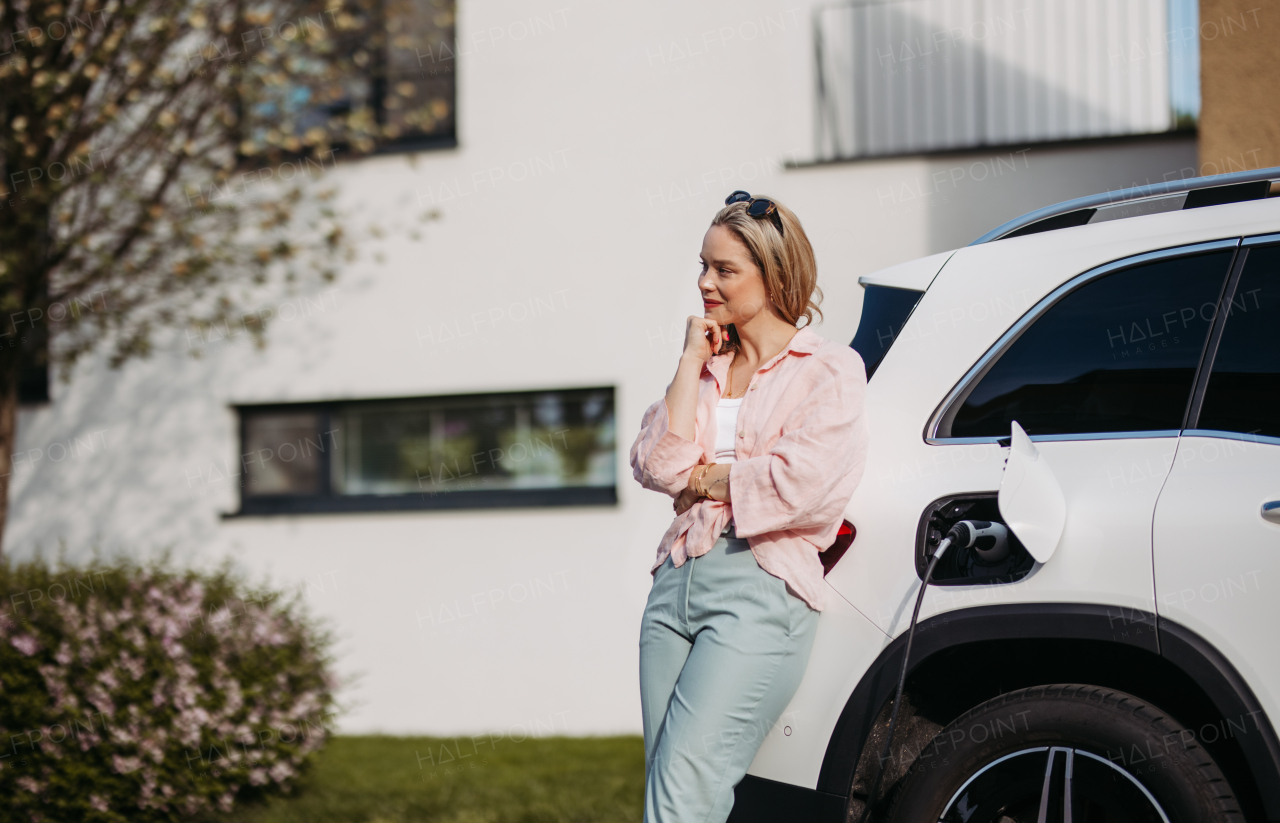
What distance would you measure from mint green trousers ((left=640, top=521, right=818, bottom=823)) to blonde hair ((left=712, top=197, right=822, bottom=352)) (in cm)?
60

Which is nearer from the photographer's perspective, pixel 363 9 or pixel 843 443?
pixel 843 443

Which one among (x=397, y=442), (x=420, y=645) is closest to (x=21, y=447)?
(x=397, y=442)

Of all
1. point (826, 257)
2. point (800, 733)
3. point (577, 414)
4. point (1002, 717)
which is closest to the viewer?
point (1002, 717)

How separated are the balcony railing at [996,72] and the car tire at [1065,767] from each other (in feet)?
16.9

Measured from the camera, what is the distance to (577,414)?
745 centimetres

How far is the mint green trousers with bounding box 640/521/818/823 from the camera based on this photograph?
7.86 feet

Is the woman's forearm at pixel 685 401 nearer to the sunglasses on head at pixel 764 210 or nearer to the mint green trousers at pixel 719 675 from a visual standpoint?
the mint green trousers at pixel 719 675

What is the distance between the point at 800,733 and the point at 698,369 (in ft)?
2.85

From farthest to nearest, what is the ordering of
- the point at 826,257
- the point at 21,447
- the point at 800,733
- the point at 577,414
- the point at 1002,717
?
the point at 21,447
the point at 577,414
the point at 826,257
the point at 800,733
the point at 1002,717

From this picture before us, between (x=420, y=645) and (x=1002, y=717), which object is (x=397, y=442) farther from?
(x=1002, y=717)

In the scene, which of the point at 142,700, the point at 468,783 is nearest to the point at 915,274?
the point at 142,700


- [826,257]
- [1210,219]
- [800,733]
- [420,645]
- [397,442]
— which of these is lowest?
[420,645]

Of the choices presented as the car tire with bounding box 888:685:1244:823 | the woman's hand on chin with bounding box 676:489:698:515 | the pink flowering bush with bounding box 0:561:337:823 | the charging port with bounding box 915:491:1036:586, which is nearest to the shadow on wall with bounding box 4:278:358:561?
the pink flowering bush with bounding box 0:561:337:823

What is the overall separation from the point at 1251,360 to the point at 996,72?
5.30 m
